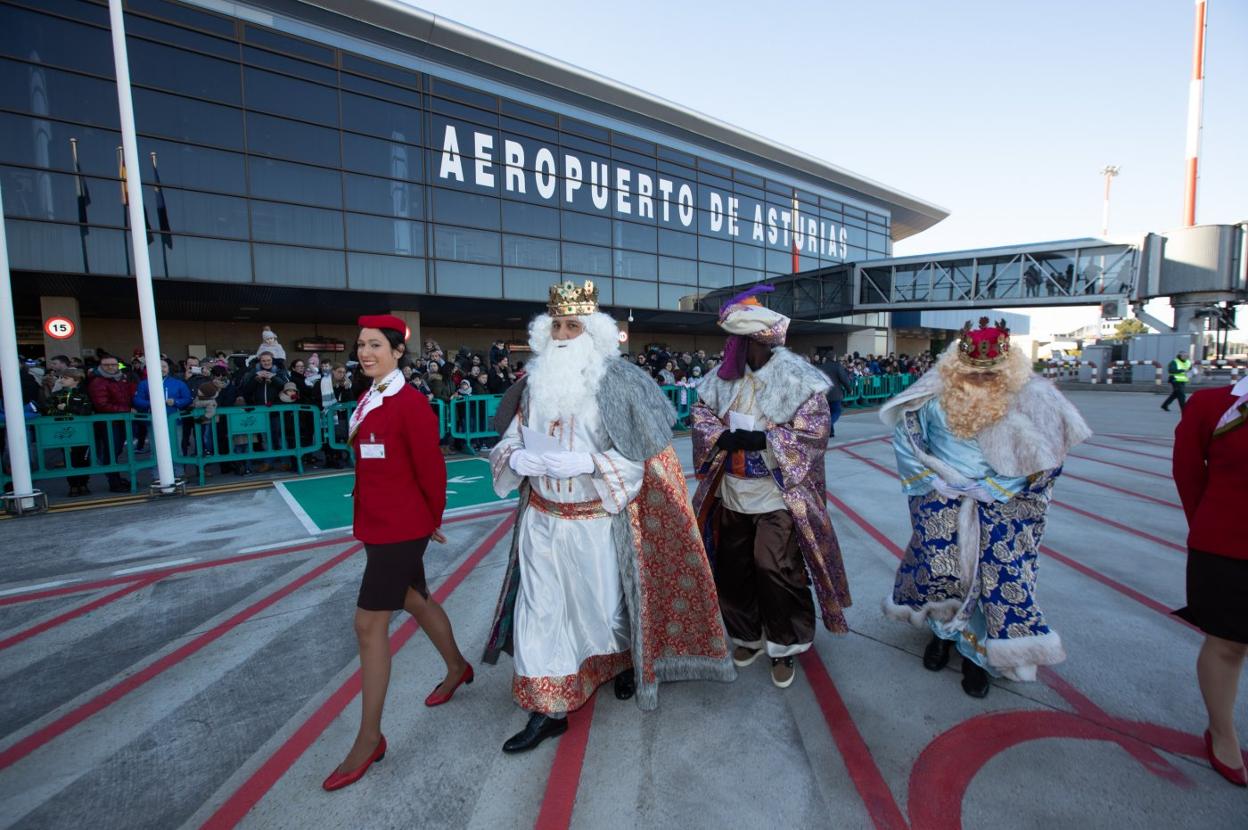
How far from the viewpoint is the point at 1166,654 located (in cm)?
315

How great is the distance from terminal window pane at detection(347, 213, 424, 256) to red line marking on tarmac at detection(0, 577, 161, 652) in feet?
48.3

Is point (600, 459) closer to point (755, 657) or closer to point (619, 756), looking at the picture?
point (619, 756)

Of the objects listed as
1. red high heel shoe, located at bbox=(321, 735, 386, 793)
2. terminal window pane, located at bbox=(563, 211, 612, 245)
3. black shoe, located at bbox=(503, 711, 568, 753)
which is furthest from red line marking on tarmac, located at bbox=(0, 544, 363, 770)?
terminal window pane, located at bbox=(563, 211, 612, 245)

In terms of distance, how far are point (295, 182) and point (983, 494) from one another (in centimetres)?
1864

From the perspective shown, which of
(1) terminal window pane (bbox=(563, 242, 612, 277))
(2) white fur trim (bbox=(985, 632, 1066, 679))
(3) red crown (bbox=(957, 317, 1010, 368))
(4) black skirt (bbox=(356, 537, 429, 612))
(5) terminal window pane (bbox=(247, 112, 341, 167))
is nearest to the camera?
(4) black skirt (bbox=(356, 537, 429, 612))

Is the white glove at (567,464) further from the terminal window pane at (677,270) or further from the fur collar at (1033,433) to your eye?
the terminal window pane at (677,270)

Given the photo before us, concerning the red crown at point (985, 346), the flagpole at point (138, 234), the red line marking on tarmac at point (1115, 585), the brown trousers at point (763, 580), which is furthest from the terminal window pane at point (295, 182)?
the red line marking on tarmac at point (1115, 585)

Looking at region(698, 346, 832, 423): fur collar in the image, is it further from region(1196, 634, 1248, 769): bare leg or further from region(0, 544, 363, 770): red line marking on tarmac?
region(0, 544, 363, 770): red line marking on tarmac

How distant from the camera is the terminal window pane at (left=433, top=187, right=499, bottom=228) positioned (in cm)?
1834

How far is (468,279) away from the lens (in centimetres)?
1898

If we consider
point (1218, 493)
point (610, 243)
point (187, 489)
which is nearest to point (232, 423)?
point (187, 489)

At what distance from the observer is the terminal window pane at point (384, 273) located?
17.1 m

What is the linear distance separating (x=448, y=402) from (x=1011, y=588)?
27.9ft

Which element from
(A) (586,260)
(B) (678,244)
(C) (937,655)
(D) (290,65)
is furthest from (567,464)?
(B) (678,244)
